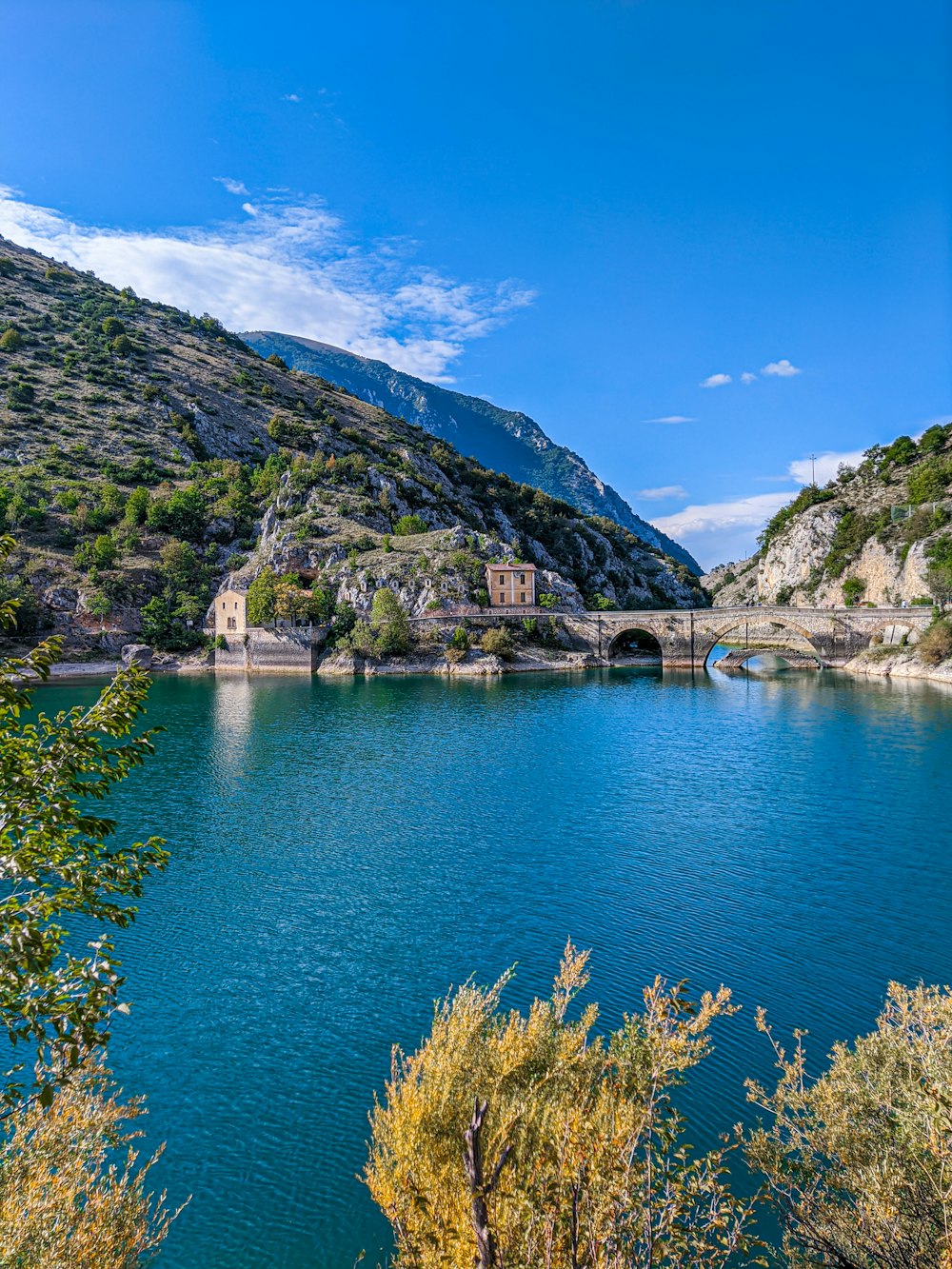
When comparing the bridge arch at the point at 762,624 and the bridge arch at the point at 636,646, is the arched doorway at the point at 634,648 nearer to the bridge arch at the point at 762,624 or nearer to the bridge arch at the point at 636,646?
the bridge arch at the point at 636,646

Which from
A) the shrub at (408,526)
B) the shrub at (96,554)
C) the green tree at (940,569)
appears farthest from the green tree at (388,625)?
the green tree at (940,569)

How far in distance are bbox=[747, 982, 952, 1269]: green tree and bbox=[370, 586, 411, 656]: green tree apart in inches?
3022

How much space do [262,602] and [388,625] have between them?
16.6 meters

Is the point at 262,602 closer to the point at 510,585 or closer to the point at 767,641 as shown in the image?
the point at 510,585

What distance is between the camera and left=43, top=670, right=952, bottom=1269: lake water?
12.8m

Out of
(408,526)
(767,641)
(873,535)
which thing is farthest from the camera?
(408,526)

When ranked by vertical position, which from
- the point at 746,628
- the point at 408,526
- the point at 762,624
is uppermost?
the point at 408,526

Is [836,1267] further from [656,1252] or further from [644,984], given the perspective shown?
[644,984]

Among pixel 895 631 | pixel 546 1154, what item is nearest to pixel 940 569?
pixel 895 631

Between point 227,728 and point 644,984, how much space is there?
138ft

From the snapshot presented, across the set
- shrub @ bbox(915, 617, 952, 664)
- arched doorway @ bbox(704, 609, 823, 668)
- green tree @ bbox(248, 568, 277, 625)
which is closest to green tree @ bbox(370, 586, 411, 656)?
green tree @ bbox(248, 568, 277, 625)

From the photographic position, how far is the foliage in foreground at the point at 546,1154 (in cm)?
645

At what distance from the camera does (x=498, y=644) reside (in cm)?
8681

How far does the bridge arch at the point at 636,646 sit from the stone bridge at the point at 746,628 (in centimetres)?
19
